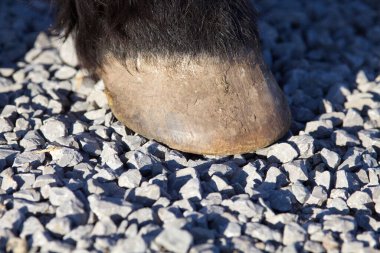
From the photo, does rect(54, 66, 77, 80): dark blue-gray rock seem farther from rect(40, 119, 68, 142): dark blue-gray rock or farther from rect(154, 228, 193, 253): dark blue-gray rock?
rect(154, 228, 193, 253): dark blue-gray rock

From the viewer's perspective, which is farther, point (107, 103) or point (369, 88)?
point (369, 88)

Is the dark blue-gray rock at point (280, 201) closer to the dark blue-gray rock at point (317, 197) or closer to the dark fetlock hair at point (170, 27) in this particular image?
the dark blue-gray rock at point (317, 197)

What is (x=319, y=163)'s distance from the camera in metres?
1.69

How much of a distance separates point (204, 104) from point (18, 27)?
1.03m

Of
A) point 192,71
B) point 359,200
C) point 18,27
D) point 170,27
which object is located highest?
point 170,27

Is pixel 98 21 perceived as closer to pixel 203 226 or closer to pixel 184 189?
pixel 184 189

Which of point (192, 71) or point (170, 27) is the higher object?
point (170, 27)

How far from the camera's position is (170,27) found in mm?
1592

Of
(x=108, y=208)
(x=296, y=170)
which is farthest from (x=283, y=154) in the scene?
(x=108, y=208)

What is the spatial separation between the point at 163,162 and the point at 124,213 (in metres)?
0.25

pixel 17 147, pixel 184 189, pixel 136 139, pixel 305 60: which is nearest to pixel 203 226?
pixel 184 189

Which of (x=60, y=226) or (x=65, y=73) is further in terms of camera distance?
(x=65, y=73)

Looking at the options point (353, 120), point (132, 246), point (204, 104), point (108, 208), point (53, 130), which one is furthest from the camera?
point (353, 120)

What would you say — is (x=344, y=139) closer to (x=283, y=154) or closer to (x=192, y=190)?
(x=283, y=154)
